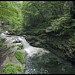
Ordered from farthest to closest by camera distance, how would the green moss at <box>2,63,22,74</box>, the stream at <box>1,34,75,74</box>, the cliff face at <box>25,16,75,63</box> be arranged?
the cliff face at <box>25,16,75,63</box>, the stream at <box>1,34,75,74</box>, the green moss at <box>2,63,22,74</box>

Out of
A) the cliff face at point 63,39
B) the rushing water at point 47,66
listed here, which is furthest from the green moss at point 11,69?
the cliff face at point 63,39

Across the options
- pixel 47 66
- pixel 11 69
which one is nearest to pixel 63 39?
pixel 47 66

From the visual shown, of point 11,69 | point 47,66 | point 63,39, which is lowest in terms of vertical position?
point 47,66

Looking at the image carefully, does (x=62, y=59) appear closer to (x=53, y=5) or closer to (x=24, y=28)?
(x=53, y=5)

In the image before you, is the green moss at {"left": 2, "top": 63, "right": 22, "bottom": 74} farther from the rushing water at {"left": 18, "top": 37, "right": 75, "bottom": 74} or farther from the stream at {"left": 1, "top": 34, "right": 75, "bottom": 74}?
the rushing water at {"left": 18, "top": 37, "right": 75, "bottom": 74}

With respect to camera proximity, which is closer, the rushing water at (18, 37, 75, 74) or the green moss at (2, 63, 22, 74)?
the green moss at (2, 63, 22, 74)

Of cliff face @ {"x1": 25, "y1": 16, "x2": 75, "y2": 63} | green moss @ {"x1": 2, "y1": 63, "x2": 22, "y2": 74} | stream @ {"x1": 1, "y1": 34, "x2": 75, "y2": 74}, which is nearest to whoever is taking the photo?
green moss @ {"x1": 2, "y1": 63, "x2": 22, "y2": 74}

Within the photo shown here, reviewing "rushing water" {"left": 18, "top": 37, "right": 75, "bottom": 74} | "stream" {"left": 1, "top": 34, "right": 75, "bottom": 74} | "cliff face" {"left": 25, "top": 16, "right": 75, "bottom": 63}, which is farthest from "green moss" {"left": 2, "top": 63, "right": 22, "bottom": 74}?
"cliff face" {"left": 25, "top": 16, "right": 75, "bottom": 63}

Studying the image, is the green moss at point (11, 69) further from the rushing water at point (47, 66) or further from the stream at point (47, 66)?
the rushing water at point (47, 66)

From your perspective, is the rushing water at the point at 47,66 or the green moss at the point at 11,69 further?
the rushing water at the point at 47,66

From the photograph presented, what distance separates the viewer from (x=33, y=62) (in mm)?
23578

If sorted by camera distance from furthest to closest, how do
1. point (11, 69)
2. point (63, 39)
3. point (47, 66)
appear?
point (63, 39), point (47, 66), point (11, 69)

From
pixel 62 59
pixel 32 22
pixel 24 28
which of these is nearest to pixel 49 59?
pixel 62 59

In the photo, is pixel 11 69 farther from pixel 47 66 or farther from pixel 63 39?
pixel 63 39
